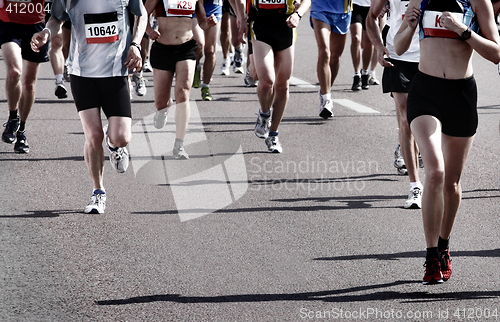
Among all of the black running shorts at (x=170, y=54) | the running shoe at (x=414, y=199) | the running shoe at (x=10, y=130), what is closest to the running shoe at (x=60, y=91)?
the running shoe at (x=10, y=130)

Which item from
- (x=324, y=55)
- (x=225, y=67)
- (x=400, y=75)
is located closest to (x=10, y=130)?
(x=324, y=55)

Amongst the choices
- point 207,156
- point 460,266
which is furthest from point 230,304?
point 207,156

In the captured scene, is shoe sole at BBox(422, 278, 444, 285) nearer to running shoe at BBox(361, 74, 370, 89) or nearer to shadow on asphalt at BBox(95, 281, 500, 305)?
shadow on asphalt at BBox(95, 281, 500, 305)

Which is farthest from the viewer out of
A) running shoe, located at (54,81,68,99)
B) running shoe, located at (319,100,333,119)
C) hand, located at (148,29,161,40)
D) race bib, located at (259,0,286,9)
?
running shoe, located at (54,81,68,99)

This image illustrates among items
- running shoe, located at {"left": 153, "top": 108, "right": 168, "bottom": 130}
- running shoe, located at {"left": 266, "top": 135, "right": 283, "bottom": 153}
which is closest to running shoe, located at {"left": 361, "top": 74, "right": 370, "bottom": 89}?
running shoe, located at {"left": 266, "top": 135, "right": 283, "bottom": 153}

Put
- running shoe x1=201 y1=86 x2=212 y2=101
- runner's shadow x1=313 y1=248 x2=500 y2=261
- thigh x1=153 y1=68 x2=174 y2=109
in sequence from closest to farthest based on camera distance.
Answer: runner's shadow x1=313 y1=248 x2=500 y2=261, thigh x1=153 y1=68 x2=174 y2=109, running shoe x1=201 y1=86 x2=212 y2=101

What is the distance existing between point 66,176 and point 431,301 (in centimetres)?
441

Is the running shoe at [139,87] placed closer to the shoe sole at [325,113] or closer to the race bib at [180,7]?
the shoe sole at [325,113]

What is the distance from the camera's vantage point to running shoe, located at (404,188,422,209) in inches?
272

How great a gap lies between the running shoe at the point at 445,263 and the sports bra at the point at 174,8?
461 cm

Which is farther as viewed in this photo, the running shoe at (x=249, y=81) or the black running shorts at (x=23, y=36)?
the running shoe at (x=249, y=81)

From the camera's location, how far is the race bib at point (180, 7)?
8.70m

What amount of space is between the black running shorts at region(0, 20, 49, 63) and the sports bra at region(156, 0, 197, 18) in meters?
1.36

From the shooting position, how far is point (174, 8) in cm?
873
